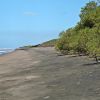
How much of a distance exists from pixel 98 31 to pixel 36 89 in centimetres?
1384

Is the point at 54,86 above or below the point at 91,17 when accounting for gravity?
below

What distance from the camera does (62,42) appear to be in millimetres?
43125

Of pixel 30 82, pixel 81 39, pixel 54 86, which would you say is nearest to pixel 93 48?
pixel 81 39

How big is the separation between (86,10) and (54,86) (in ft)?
80.4

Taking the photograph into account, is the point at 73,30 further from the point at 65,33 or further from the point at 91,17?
the point at 91,17

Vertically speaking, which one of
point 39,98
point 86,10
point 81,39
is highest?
point 86,10

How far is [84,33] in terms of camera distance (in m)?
33.6

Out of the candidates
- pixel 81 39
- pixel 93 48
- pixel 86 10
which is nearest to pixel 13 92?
pixel 93 48

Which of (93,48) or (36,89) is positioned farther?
(93,48)

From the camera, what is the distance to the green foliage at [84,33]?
102 feet

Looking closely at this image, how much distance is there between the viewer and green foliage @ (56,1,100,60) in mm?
31133

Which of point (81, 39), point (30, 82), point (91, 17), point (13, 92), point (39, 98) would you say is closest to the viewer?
point (39, 98)

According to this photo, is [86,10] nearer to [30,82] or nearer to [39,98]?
[30,82]

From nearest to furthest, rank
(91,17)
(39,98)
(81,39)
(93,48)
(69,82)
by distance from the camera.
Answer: (39,98)
(69,82)
(93,48)
(81,39)
(91,17)
